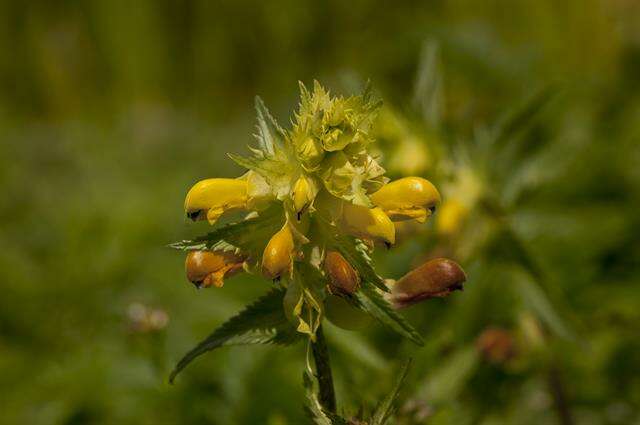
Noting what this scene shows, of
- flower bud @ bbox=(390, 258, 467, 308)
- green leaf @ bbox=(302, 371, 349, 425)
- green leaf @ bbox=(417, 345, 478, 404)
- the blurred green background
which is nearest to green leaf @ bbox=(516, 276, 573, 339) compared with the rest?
the blurred green background

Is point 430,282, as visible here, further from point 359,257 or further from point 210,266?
point 210,266

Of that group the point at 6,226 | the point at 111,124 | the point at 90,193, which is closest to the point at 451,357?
the point at 90,193

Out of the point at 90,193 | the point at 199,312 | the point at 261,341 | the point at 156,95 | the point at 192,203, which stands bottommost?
the point at 261,341

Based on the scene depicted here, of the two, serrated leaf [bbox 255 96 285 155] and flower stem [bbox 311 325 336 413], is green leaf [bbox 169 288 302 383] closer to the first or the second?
flower stem [bbox 311 325 336 413]

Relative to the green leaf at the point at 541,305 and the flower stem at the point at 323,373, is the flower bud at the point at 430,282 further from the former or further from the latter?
the green leaf at the point at 541,305

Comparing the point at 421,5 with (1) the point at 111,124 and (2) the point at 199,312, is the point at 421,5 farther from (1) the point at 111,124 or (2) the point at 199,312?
(2) the point at 199,312

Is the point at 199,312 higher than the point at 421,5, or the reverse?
the point at 421,5

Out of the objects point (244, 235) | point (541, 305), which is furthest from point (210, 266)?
point (541, 305)
